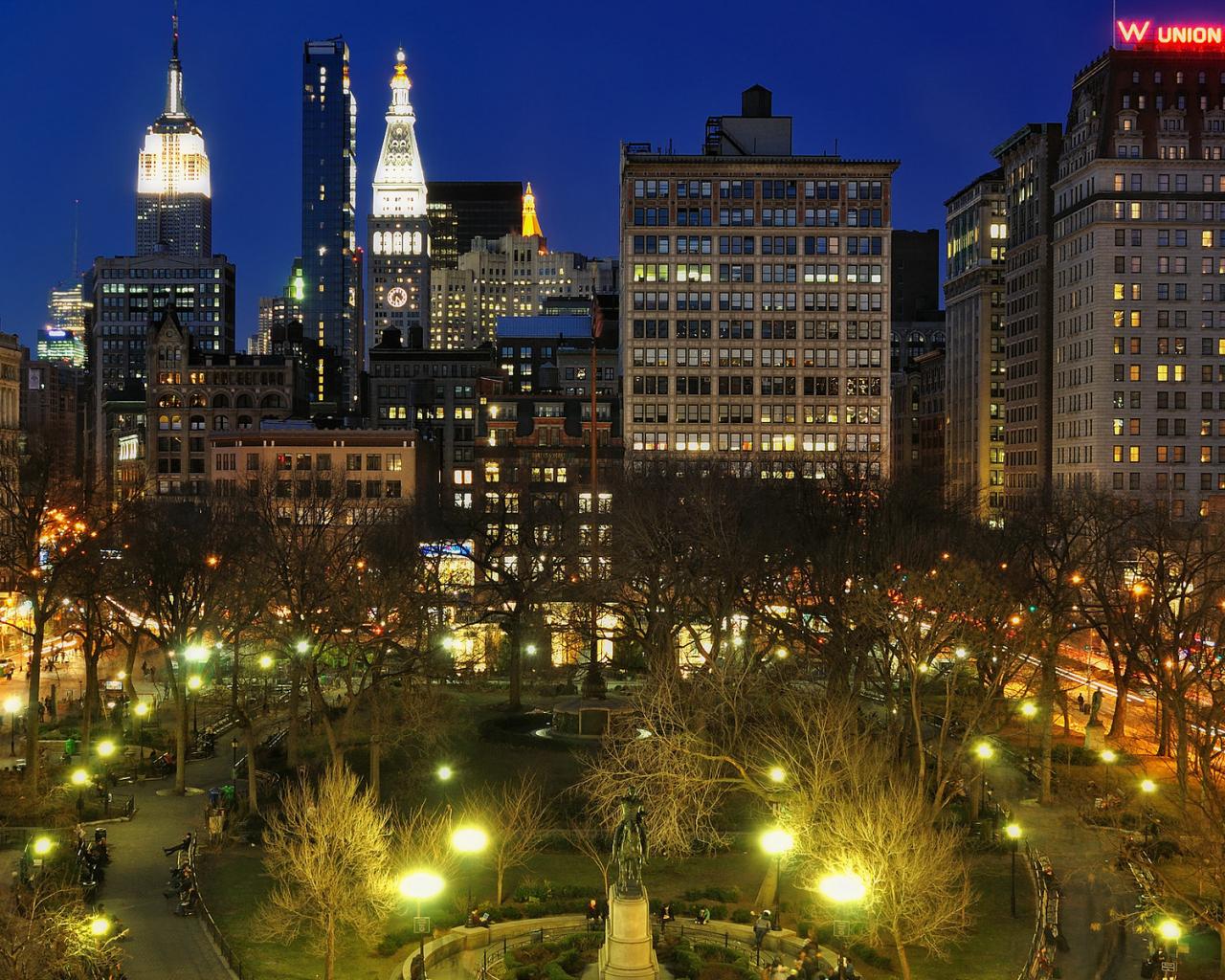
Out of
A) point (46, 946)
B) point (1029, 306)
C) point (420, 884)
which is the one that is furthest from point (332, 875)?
point (1029, 306)

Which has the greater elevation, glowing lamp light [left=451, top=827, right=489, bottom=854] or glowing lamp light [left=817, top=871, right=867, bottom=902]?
glowing lamp light [left=451, top=827, right=489, bottom=854]

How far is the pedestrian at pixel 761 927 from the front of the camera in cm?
3609

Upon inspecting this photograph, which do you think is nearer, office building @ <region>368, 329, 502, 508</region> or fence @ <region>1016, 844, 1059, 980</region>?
fence @ <region>1016, 844, 1059, 980</region>

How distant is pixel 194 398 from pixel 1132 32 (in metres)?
120

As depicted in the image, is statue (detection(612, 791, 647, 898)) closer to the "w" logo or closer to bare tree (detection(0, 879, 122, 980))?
bare tree (detection(0, 879, 122, 980))

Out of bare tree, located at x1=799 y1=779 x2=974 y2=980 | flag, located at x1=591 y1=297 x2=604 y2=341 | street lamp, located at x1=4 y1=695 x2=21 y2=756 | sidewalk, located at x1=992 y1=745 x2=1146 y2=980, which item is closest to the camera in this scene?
bare tree, located at x1=799 y1=779 x2=974 y2=980

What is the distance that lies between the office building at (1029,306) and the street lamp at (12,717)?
379 feet

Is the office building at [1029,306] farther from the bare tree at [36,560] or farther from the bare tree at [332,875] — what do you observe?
the bare tree at [332,875]

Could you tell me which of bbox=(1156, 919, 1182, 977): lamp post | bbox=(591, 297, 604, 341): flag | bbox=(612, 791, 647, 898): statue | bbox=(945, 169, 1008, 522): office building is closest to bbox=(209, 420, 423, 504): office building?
bbox=(591, 297, 604, 341): flag

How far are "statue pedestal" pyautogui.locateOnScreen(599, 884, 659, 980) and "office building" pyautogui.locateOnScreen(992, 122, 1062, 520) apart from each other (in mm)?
134035

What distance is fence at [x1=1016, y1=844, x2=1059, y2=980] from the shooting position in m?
35.0

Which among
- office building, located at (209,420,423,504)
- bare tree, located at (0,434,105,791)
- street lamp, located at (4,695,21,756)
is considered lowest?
street lamp, located at (4,695,21,756)

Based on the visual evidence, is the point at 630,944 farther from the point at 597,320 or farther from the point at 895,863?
the point at 597,320

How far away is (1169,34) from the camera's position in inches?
5778
